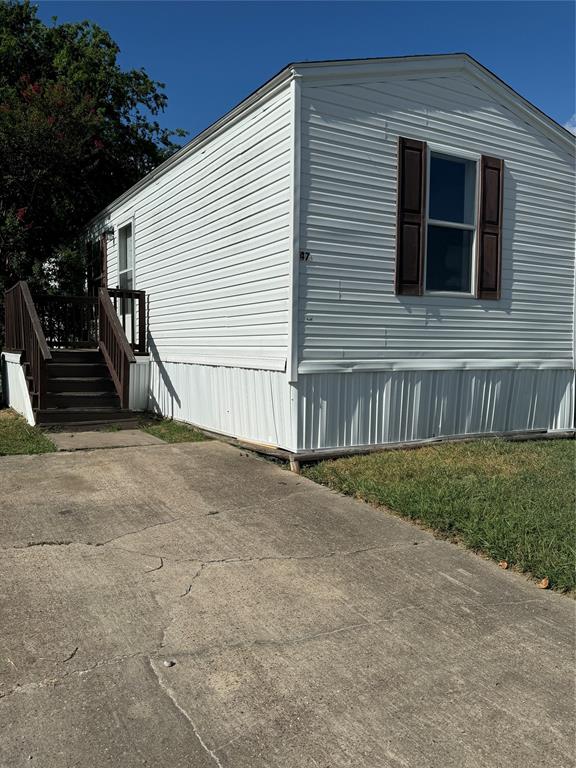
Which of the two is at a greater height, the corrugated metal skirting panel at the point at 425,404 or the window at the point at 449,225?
the window at the point at 449,225

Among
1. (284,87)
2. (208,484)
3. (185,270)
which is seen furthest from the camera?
(185,270)

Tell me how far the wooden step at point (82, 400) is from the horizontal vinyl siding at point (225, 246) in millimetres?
1126

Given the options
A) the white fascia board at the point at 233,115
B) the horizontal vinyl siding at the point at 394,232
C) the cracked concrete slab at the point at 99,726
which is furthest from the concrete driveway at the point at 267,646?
the white fascia board at the point at 233,115

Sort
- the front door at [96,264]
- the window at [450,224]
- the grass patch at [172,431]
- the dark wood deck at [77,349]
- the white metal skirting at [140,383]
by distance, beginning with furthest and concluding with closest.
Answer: the front door at [96,264] → the white metal skirting at [140,383] → the dark wood deck at [77,349] → the grass patch at [172,431] → the window at [450,224]

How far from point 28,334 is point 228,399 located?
11.4ft

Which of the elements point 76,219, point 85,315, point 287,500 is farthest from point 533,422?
point 76,219

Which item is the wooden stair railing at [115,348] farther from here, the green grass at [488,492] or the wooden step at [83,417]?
the green grass at [488,492]

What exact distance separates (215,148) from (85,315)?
483 centimetres

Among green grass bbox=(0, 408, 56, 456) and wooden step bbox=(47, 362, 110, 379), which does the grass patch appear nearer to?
wooden step bbox=(47, 362, 110, 379)

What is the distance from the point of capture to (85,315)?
11461 mm

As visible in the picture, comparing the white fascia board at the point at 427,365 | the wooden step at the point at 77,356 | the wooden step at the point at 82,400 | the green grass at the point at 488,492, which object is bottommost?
the green grass at the point at 488,492

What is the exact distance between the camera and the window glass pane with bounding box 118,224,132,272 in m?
11.3

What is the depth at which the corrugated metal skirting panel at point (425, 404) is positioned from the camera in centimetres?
664

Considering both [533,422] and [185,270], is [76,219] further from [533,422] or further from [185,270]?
[533,422]
